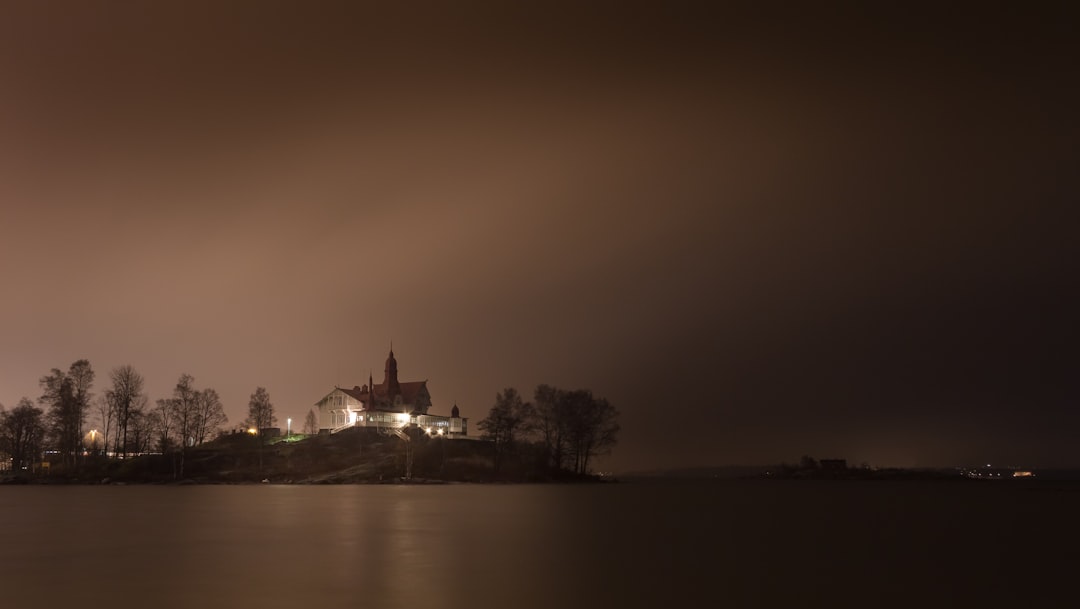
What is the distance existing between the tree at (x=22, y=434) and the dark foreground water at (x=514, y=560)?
75405 mm

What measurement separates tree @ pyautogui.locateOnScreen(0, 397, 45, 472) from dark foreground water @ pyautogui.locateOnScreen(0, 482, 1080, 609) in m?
75.4

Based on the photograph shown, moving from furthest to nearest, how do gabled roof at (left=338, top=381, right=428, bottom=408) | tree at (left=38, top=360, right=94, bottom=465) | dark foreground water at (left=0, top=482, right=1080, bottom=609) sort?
gabled roof at (left=338, top=381, right=428, bottom=408)
tree at (left=38, top=360, right=94, bottom=465)
dark foreground water at (left=0, top=482, right=1080, bottom=609)

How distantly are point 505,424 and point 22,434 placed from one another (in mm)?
77081

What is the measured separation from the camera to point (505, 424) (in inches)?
5719

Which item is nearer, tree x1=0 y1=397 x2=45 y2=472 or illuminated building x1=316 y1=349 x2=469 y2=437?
tree x1=0 y1=397 x2=45 y2=472

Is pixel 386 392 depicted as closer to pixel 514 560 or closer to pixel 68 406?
pixel 68 406

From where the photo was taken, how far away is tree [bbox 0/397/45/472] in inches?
5167

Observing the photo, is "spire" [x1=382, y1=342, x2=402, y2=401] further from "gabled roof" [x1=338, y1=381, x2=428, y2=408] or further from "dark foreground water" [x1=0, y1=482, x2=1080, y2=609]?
"dark foreground water" [x1=0, y1=482, x2=1080, y2=609]

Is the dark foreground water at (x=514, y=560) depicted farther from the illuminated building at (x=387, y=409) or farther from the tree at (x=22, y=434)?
the illuminated building at (x=387, y=409)

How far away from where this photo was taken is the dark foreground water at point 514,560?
27.0 meters

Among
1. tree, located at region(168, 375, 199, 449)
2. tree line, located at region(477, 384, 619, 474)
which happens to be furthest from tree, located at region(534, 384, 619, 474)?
tree, located at region(168, 375, 199, 449)

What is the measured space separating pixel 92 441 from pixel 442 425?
2578 inches

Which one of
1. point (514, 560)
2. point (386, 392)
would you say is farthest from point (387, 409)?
point (514, 560)

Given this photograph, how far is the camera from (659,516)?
6562cm
